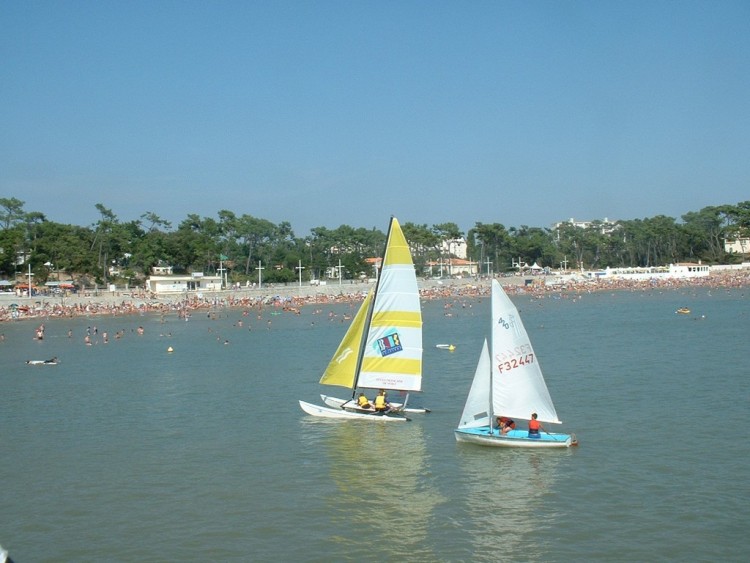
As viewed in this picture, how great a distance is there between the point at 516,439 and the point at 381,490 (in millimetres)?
4352

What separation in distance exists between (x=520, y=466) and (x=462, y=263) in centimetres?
14773

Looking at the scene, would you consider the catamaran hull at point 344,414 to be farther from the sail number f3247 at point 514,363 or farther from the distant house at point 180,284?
the distant house at point 180,284

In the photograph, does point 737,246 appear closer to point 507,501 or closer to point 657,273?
point 657,273

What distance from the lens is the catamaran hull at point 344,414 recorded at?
24.4 metres

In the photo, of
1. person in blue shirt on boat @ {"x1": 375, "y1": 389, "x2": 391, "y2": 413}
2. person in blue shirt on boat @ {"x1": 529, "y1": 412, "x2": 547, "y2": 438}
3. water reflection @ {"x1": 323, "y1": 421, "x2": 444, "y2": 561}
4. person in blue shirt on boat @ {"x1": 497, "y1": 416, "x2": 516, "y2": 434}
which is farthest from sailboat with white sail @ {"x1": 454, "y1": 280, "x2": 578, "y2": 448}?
person in blue shirt on boat @ {"x1": 375, "y1": 389, "x2": 391, "y2": 413}

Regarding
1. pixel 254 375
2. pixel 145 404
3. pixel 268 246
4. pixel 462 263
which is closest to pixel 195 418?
pixel 145 404

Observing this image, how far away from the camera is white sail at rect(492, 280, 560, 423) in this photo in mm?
21156

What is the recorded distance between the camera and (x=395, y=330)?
2527 cm

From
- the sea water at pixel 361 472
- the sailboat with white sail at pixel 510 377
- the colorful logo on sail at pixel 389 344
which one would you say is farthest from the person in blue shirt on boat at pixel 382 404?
the sailboat with white sail at pixel 510 377

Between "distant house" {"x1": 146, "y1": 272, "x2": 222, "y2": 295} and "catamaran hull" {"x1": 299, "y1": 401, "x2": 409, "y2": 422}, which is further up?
"distant house" {"x1": 146, "y1": 272, "x2": 222, "y2": 295}

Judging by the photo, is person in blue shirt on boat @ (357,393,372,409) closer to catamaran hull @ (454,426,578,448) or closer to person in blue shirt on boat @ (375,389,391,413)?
person in blue shirt on boat @ (375,389,391,413)

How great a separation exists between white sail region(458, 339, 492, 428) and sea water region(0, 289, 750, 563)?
903 millimetres

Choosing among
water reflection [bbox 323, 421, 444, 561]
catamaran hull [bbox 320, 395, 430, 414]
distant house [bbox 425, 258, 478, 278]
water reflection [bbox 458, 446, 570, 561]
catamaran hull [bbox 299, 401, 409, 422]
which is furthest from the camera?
distant house [bbox 425, 258, 478, 278]

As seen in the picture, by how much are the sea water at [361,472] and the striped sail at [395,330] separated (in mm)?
1503
